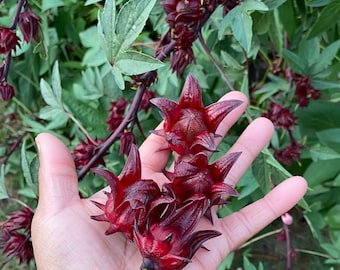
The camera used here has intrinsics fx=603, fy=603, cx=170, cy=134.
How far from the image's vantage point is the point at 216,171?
0.99 meters

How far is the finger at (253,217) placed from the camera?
1219 mm

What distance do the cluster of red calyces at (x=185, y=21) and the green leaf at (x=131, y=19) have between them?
0.67 ft

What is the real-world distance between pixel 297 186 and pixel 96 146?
1.35 feet

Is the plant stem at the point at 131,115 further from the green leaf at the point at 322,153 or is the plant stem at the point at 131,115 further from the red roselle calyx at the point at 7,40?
the green leaf at the point at 322,153

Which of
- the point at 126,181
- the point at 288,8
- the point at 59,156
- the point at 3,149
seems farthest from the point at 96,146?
the point at 3,149

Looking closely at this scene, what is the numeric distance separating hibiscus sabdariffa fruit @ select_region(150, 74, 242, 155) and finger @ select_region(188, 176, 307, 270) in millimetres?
262

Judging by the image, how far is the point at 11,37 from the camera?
1016 mm

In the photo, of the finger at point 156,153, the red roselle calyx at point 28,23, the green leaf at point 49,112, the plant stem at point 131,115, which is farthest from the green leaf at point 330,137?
the red roselle calyx at point 28,23

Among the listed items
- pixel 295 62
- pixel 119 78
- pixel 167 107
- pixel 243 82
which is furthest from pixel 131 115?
pixel 295 62

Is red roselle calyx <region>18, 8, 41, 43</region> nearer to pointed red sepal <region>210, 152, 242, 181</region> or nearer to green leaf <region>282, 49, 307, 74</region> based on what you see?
pointed red sepal <region>210, 152, 242, 181</region>

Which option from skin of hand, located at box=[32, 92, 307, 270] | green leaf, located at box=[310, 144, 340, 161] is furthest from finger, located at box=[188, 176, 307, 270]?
green leaf, located at box=[310, 144, 340, 161]

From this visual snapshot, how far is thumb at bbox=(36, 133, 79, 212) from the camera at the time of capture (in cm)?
107

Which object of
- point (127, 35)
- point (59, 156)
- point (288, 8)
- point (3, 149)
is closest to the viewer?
point (127, 35)

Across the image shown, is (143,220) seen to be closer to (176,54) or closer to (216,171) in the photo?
(216,171)
